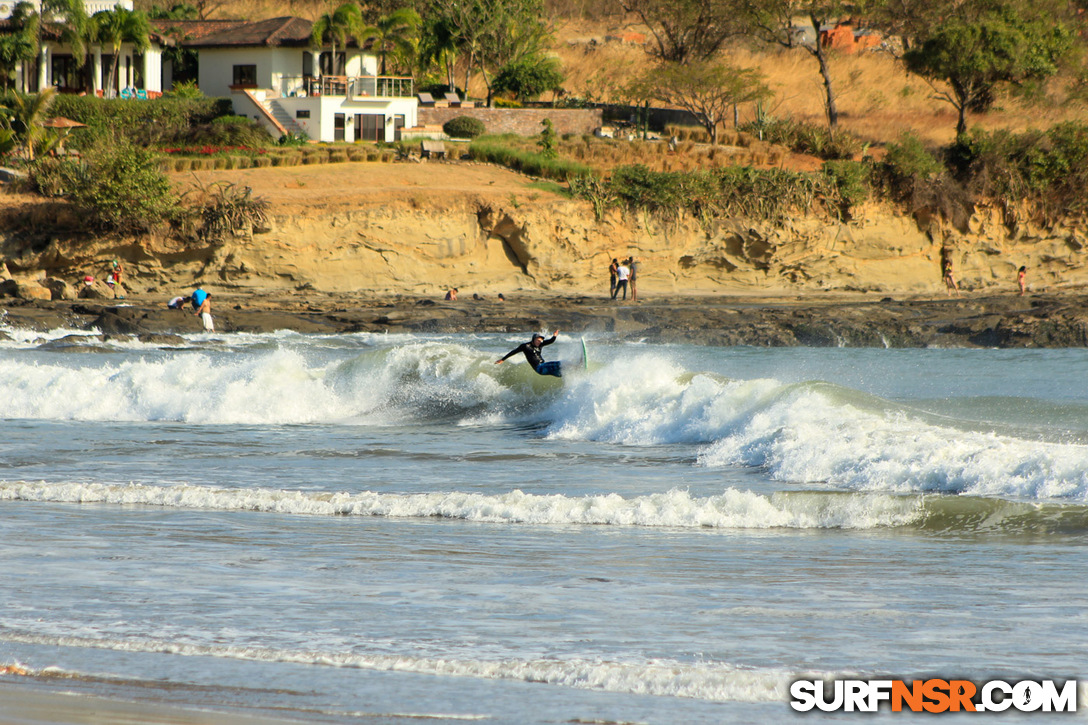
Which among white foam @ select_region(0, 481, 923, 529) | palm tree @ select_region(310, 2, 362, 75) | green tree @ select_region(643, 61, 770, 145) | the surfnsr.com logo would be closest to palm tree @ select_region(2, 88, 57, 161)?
palm tree @ select_region(310, 2, 362, 75)

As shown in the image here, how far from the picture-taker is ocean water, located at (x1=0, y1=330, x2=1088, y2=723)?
6.03 metres

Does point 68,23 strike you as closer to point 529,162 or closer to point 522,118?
point 522,118

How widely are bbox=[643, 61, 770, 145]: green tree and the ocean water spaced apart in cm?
3497

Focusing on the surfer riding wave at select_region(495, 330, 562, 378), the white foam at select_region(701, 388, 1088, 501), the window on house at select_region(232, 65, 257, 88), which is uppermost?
the window on house at select_region(232, 65, 257, 88)

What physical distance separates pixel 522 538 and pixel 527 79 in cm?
5134

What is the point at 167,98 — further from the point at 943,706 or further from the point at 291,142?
the point at 943,706

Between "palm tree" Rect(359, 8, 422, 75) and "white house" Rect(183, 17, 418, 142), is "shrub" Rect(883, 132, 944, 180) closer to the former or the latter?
"white house" Rect(183, 17, 418, 142)

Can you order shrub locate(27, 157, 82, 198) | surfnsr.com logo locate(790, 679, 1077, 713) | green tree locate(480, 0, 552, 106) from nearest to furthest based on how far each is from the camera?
surfnsr.com logo locate(790, 679, 1077, 713) < shrub locate(27, 157, 82, 198) < green tree locate(480, 0, 552, 106)

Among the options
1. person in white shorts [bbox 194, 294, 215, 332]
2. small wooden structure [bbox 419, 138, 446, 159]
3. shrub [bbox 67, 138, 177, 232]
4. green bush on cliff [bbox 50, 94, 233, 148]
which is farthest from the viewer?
green bush on cliff [bbox 50, 94, 233, 148]

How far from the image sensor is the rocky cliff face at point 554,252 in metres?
40.6

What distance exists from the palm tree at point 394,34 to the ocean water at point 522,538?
3893 centimetres

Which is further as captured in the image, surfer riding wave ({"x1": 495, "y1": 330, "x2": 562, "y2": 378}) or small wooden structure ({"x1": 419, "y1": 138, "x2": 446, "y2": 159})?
small wooden structure ({"x1": 419, "y1": 138, "x2": 446, "y2": 159})

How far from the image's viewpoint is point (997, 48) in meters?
48.8

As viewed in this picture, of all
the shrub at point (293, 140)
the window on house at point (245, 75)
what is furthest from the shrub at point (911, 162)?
the window on house at point (245, 75)
